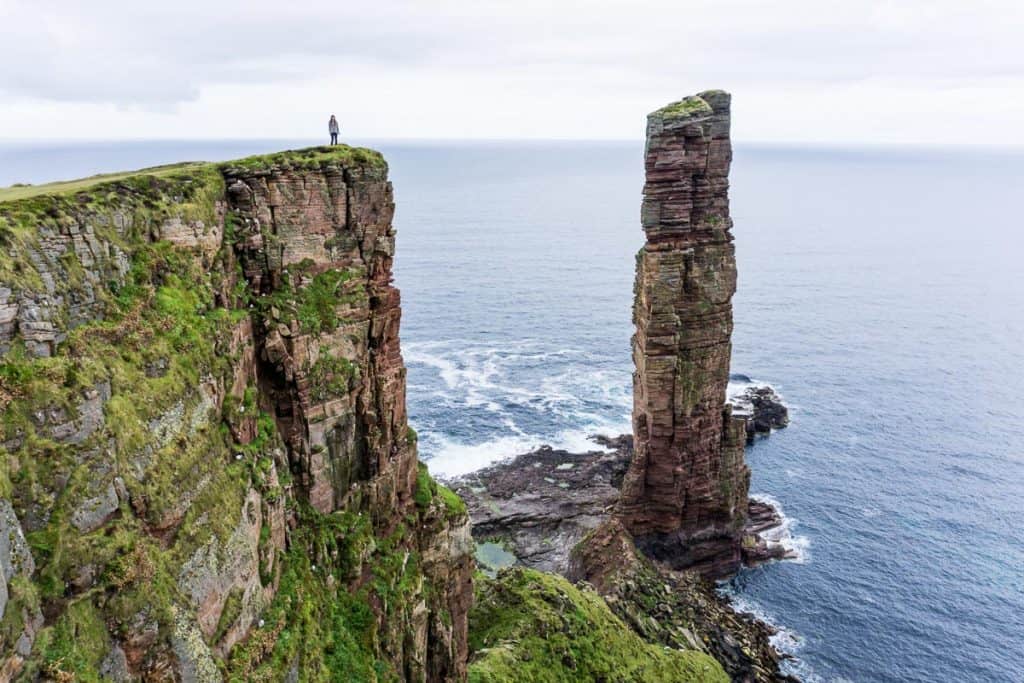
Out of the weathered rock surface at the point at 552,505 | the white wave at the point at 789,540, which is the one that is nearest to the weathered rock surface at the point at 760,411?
the weathered rock surface at the point at 552,505

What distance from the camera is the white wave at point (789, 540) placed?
87938mm

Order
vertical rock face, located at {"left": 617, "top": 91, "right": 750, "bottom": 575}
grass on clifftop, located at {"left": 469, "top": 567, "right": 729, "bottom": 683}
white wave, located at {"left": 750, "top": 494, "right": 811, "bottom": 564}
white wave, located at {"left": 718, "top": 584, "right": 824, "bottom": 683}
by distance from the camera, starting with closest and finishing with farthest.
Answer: grass on clifftop, located at {"left": 469, "top": 567, "right": 729, "bottom": 683} < white wave, located at {"left": 718, "top": 584, "right": 824, "bottom": 683} < vertical rock face, located at {"left": 617, "top": 91, "right": 750, "bottom": 575} < white wave, located at {"left": 750, "top": 494, "right": 811, "bottom": 564}

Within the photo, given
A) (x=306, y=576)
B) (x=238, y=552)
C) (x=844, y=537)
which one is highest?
(x=238, y=552)

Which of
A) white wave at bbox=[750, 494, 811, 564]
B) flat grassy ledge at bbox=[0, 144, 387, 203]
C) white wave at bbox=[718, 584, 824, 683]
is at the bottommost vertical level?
white wave at bbox=[718, 584, 824, 683]

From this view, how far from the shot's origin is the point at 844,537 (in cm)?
A: 9088

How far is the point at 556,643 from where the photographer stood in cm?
6059

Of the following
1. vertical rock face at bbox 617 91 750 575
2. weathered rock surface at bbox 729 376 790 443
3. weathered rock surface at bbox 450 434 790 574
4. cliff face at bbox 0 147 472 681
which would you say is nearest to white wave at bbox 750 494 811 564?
weathered rock surface at bbox 450 434 790 574

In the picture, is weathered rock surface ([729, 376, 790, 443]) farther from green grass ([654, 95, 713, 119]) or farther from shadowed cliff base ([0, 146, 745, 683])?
shadowed cliff base ([0, 146, 745, 683])

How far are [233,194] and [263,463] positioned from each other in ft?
39.9

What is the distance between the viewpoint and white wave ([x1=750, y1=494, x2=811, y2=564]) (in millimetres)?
87938

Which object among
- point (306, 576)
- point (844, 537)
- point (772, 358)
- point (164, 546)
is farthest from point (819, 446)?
point (164, 546)

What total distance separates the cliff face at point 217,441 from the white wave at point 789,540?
52.5 m

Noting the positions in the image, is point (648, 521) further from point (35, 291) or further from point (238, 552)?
point (35, 291)

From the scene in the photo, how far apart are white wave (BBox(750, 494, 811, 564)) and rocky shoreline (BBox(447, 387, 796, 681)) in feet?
1.74
